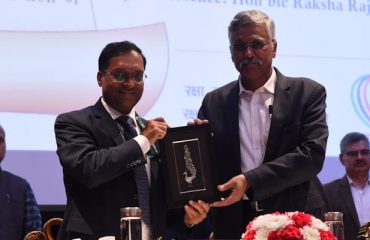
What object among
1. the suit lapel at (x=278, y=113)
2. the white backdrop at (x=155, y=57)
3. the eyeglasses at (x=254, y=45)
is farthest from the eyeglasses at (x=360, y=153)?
the eyeglasses at (x=254, y=45)

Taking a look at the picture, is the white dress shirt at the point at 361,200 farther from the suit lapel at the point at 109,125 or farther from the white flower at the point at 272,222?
the white flower at the point at 272,222

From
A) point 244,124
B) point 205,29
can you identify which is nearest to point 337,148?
point 205,29

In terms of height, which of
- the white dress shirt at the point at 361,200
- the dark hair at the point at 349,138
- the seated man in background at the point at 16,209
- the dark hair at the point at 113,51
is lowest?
the white dress shirt at the point at 361,200

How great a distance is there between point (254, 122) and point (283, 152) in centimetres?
19

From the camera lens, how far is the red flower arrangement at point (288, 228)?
2248 millimetres

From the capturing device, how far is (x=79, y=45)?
16.1 feet

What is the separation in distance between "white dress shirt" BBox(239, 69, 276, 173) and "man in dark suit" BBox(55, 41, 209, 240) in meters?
0.36

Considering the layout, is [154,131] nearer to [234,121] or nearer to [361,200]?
[234,121]

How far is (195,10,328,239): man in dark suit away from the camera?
3.16 meters

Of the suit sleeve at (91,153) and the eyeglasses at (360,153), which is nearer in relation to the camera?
the suit sleeve at (91,153)

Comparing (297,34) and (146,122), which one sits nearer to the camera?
(146,122)

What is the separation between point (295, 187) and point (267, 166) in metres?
0.18

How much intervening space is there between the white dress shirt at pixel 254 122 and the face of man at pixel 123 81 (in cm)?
47

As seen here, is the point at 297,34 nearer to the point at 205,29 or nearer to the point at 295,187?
the point at 205,29
